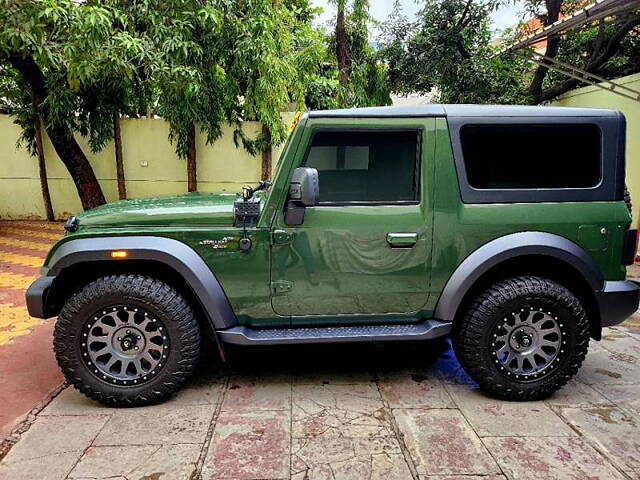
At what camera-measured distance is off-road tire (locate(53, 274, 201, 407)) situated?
2826 mm

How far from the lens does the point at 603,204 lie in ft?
9.78

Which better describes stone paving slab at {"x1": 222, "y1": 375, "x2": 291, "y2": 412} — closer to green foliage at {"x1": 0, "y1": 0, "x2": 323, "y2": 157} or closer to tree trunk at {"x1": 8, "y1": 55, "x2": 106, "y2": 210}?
→ green foliage at {"x1": 0, "y1": 0, "x2": 323, "y2": 157}

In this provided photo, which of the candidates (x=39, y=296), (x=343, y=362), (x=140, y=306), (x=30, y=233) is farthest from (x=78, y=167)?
(x=343, y=362)

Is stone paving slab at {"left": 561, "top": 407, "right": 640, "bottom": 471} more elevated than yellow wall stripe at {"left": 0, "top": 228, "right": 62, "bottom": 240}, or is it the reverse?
yellow wall stripe at {"left": 0, "top": 228, "right": 62, "bottom": 240}

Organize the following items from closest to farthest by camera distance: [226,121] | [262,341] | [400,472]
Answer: [400,472]
[262,341]
[226,121]

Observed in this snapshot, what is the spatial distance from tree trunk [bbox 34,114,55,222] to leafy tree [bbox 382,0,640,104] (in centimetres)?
773

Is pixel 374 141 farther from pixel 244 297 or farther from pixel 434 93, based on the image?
pixel 434 93

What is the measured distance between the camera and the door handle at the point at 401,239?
9.59 feet

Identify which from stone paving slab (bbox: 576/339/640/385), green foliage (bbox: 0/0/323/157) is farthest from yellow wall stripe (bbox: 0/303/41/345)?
stone paving slab (bbox: 576/339/640/385)

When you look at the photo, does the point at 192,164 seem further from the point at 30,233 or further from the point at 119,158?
the point at 30,233

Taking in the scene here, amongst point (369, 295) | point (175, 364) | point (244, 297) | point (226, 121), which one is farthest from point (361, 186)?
point (226, 121)

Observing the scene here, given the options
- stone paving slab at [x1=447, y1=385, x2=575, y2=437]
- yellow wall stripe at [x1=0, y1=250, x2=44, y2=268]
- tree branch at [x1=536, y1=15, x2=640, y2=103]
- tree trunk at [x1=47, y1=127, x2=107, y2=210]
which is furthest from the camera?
tree trunk at [x1=47, y1=127, x2=107, y2=210]

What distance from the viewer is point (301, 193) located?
9.01 feet

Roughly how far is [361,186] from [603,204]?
1.58 meters
